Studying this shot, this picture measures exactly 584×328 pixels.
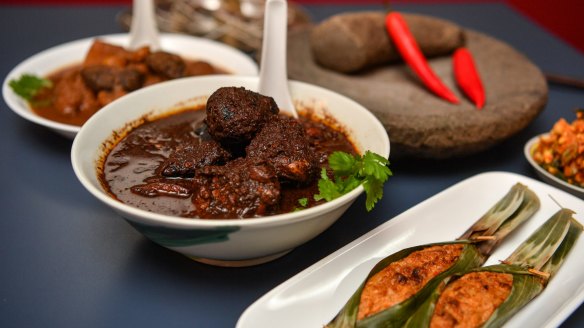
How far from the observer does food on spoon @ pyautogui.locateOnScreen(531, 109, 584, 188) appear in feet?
7.53

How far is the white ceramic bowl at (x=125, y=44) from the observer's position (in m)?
2.78

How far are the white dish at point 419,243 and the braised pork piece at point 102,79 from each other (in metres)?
1.43

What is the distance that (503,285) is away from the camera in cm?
166

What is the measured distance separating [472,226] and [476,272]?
Result: 34 cm

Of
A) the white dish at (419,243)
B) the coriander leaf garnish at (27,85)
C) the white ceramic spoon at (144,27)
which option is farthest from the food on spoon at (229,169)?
the white ceramic spoon at (144,27)

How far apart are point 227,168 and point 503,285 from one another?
948 millimetres

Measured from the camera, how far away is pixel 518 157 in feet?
8.94

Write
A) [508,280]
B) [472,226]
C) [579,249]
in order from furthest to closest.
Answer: [472,226] → [579,249] → [508,280]

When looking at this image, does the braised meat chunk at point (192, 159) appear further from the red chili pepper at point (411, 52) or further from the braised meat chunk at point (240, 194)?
the red chili pepper at point (411, 52)

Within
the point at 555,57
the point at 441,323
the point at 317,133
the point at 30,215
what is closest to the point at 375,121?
Result: the point at 317,133

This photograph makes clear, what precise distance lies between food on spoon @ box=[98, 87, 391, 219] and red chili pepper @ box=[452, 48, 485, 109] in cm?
96

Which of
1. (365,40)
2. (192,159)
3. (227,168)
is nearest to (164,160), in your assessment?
(192,159)

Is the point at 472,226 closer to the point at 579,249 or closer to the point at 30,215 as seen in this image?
the point at 579,249

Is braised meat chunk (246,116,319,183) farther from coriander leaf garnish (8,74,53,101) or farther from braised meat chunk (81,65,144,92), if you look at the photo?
coriander leaf garnish (8,74,53,101)
